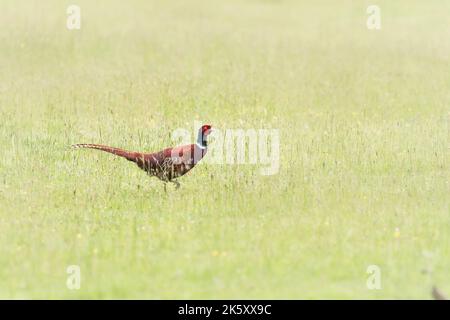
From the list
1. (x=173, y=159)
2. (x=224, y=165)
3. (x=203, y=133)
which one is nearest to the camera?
(x=203, y=133)

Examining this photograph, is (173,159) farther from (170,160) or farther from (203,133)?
(203,133)

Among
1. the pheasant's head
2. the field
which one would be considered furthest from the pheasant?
the field

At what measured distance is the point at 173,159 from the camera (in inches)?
561

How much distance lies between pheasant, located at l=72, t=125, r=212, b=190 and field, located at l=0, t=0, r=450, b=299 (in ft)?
1.29

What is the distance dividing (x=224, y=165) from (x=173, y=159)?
2.10 m

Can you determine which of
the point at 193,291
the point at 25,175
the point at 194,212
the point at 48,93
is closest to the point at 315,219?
the point at 194,212

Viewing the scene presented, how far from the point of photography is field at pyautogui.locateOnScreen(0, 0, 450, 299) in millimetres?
11625

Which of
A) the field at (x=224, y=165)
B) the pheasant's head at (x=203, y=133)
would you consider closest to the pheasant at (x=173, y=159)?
the pheasant's head at (x=203, y=133)

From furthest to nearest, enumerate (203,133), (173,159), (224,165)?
(224,165) → (173,159) → (203,133)

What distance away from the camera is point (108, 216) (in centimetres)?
1369

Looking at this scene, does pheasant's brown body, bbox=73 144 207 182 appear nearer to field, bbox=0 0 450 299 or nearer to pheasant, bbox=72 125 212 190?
pheasant, bbox=72 125 212 190

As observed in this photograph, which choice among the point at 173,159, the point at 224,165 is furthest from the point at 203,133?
the point at 224,165

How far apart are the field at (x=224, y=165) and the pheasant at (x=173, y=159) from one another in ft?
1.29
